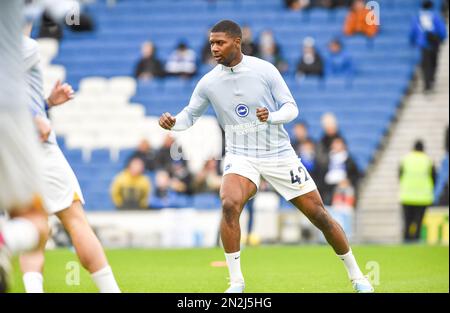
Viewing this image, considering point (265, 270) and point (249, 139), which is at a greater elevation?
point (249, 139)

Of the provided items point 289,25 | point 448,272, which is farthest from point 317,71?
point 448,272

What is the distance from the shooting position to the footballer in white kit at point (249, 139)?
932 centimetres

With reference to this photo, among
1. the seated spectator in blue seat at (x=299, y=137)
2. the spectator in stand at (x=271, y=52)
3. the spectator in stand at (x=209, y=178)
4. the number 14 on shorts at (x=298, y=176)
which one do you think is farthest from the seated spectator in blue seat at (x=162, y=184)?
the number 14 on shorts at (x=298, y=176)

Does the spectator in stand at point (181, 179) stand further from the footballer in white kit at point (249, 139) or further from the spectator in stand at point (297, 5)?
the footballer in white kit at point (249, 139)

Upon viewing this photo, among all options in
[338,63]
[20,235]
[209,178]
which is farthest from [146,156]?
[20,235]

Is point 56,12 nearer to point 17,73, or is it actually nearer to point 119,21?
point 119,21

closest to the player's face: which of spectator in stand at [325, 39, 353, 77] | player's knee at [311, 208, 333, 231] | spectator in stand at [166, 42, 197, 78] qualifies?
player's knee at [311, 208, 333, 231]

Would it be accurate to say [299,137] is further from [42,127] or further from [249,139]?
[42,127]

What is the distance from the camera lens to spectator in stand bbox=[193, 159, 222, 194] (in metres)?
21.4

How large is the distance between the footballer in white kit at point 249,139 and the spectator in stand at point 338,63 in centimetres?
1525

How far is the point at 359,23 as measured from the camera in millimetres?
25359

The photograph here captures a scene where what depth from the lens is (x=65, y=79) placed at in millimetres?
26062

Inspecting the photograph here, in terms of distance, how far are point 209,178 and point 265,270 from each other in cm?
864

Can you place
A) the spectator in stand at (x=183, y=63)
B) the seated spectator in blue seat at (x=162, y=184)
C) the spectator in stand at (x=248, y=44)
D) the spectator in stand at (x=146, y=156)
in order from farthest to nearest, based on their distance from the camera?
the spectator in stand at (x=183, y=63)
the spectator in stand at (x=248, y=44)
the spectator in stand at (x=146, y=156)
the seated spectator in blue seat at (x=162, y=184)
